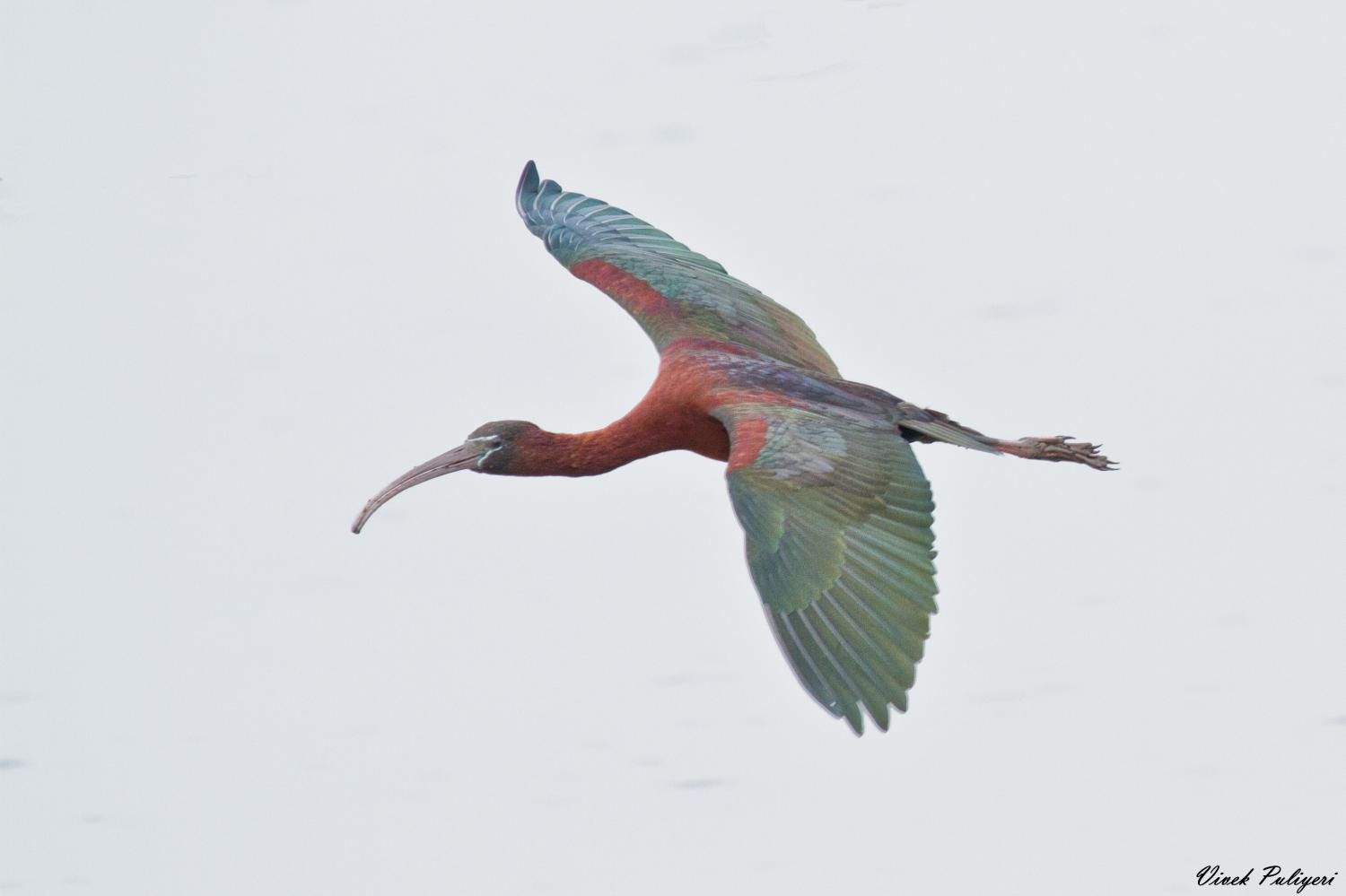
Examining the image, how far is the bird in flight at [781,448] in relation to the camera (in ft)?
26.4

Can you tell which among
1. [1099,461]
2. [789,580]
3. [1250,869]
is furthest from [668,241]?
[1250,869]

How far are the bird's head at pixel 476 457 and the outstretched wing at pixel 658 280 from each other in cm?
71

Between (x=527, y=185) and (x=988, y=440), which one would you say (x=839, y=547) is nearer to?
(x=988, y=440)

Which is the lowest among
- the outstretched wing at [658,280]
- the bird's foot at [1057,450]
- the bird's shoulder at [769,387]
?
the bird's foot at [1057,450]

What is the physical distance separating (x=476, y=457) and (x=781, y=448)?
5.04 feet

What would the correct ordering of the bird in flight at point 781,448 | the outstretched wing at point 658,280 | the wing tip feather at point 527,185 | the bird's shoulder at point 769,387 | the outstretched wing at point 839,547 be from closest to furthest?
the outstretched wing at point 839,547 → the bird in flight at point 781,448 → the bird's shoulder at point 769,387 → the outstretched wing at point 658,280 → the wing tip feather at point 527,185

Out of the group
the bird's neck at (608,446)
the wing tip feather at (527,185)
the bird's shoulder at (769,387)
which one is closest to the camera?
the bird's shoulder at (769,387)

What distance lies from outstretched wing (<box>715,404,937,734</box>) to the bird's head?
3.47ft

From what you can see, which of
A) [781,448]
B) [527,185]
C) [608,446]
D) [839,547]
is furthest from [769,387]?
[527,185]

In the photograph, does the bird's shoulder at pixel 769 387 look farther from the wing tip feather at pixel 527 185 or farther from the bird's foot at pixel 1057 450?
the wing tip feather at pixel 527 185

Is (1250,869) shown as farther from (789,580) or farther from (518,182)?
(518,182)

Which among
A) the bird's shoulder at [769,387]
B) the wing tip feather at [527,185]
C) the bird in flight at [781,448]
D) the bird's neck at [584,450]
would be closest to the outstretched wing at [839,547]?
the bird in flight at [781,448]

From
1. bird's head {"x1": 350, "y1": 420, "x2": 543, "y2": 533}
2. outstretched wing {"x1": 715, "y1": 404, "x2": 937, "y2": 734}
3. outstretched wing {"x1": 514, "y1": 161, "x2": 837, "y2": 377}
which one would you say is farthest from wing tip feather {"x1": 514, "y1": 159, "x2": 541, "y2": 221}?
outstretched wing {"x1": 715, "y1": 404, "x2": 937, "y2": 734}

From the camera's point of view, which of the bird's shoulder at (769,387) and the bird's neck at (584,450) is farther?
the bird's neck at (584,450)
